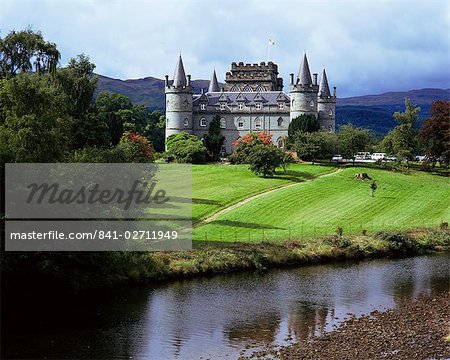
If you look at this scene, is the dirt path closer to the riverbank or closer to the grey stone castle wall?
the riverbank

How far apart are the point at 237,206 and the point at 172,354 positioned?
31.8 m

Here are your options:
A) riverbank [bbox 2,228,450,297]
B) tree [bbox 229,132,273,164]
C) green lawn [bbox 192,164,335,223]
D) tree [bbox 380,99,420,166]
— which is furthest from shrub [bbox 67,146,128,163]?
tree [bbox 380,99,420,166]

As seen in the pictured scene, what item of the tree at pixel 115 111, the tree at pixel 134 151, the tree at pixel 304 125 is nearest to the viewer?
the tree at pixel 134 151

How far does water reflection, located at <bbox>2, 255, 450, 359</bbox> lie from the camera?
25219mm

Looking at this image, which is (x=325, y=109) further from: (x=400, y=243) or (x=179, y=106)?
(x=400, y=243)

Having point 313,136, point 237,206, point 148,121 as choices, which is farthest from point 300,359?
point 148,121

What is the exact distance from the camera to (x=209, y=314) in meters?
29.8

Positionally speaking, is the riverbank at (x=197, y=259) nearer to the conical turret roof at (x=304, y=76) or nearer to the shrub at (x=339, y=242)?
the shrub at (x=339, y=242)

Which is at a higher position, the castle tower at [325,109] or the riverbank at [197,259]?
the castle tower at [325,109]

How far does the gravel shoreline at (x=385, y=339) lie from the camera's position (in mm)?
24281

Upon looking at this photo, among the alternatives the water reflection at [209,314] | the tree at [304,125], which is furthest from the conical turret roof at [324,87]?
the water reflection at [209,314]

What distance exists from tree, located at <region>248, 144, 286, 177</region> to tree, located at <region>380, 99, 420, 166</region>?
56.0ft

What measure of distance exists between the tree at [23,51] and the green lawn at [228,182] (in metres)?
16.2

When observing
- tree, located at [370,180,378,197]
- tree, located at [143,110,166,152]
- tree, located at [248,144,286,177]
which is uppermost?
tree, located at [143,110,166,152]
